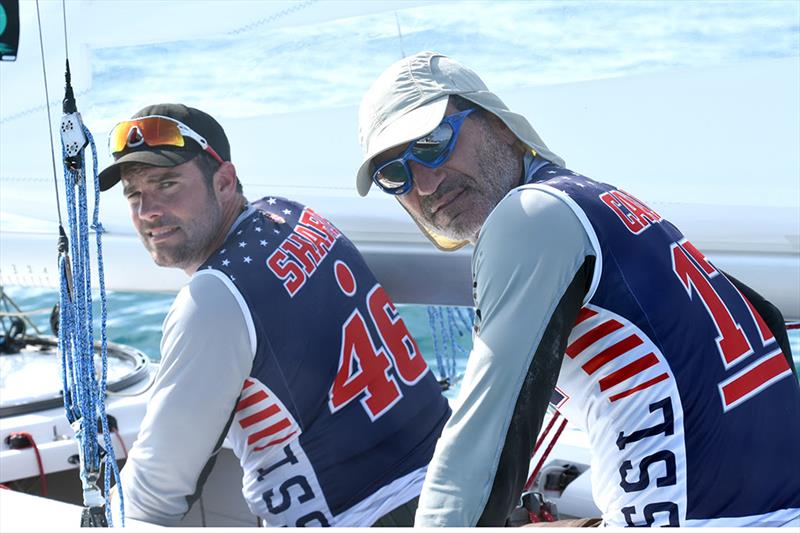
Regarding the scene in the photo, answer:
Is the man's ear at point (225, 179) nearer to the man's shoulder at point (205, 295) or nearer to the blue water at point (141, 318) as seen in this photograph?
the man's shoulder at point (205, 295)

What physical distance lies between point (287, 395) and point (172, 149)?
0.55 metres

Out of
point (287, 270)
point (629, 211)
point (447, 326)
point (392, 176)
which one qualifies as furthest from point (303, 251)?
point (447, 326)

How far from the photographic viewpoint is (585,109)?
8.96 feet

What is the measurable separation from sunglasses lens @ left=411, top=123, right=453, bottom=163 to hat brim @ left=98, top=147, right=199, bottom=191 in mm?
760

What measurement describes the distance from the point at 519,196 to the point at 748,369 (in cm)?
32

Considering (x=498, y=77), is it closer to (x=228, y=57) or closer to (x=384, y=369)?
(x=228, y=57)

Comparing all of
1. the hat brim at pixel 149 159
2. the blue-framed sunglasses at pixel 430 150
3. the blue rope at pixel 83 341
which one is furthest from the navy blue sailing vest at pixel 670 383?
the hat brim at pixel 149 159

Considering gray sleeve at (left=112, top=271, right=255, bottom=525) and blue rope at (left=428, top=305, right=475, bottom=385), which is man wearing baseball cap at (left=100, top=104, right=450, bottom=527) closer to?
gray sleeve at (left=112, top=271, right=255, bottom=525)

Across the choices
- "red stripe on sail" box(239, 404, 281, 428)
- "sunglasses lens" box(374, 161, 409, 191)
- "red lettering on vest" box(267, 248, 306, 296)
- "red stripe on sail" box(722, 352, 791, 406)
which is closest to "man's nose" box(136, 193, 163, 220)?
"red lettering on vest" box(267, 248, 306, 296)

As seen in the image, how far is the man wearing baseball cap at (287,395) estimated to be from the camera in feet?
5.73

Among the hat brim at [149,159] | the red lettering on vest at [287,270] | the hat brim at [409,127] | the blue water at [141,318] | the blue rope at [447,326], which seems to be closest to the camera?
the hat brim at [409,127]

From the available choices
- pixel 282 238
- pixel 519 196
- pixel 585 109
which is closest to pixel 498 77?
pixel 585 109

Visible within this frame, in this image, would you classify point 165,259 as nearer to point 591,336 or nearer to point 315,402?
point 315,402

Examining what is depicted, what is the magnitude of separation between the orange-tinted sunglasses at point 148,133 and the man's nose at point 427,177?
76 cm
